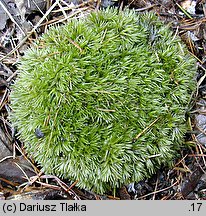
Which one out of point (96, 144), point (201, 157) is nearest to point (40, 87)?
point (96, 144)

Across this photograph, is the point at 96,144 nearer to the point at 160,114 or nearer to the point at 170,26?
the point at 160,114

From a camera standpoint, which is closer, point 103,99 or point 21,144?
point 103,99

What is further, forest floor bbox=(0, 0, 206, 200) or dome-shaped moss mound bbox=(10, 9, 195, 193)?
forest floor bbox=(0, 0, 206, 200)

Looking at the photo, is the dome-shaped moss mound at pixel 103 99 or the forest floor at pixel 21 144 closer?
the dome-shaped moss mound at pixel 103 99
